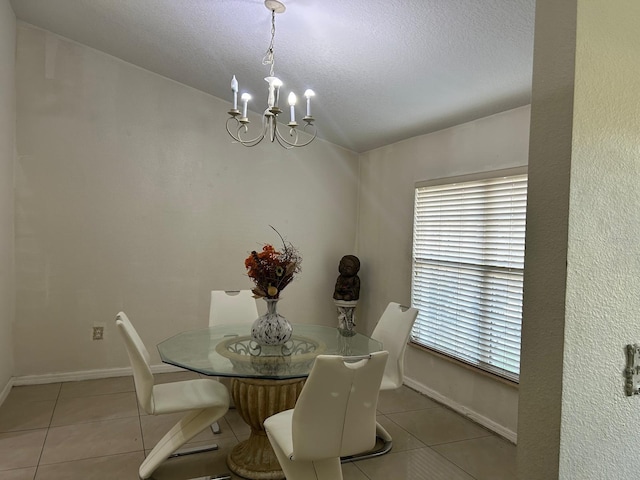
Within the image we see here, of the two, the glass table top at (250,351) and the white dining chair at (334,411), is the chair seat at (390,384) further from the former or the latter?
A: the white dining chair at (334,411)

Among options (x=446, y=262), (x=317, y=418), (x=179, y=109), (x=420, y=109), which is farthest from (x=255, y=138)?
(x=317, y=418)

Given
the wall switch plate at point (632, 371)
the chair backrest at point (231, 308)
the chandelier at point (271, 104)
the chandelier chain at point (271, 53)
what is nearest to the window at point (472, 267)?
the chandelier at point (271, 104)

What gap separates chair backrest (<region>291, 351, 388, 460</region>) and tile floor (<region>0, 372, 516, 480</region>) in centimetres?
77

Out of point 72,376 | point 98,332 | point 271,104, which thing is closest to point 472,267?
point 271,104

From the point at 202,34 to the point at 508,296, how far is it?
2.77m

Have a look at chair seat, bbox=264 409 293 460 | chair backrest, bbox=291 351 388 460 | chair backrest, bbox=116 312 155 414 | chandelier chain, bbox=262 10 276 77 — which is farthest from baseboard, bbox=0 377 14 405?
chandelier chain, bbox=262 10 276 77

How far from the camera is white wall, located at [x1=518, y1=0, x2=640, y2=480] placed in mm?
1023

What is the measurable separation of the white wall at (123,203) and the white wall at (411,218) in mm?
696

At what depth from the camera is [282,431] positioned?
2.07 m

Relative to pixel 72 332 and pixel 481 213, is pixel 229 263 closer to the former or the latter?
pixel 72 332

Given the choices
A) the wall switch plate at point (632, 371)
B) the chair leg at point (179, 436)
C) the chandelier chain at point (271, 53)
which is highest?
the chandelier chain at point (271, 53)

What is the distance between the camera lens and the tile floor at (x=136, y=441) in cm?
252

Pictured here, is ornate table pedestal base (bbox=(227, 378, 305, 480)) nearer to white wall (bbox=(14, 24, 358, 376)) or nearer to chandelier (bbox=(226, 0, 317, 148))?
chandelier (bbox=(226, 0, 317, 148))

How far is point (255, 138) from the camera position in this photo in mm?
4395
